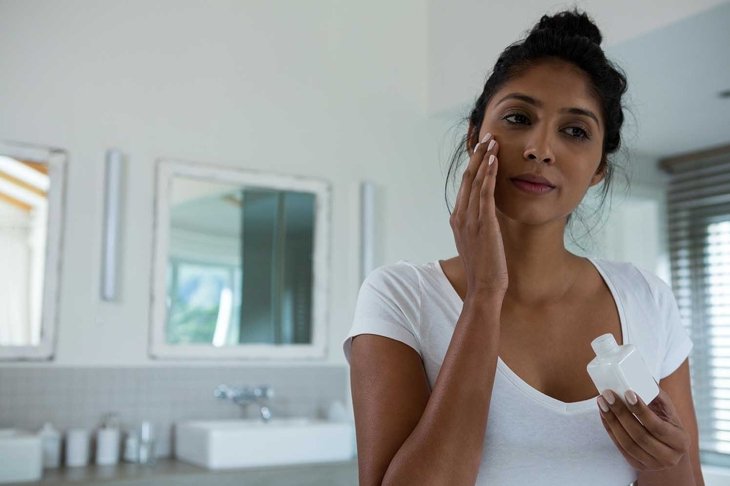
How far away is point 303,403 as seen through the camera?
3.55m

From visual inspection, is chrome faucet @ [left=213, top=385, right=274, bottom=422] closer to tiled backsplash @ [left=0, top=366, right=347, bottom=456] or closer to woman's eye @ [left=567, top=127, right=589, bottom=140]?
tiled backsplash @ [left=0, top=366, right=347, bottom=456]

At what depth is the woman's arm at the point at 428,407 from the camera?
3.08 feet

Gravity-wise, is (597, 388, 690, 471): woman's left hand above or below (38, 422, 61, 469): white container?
above

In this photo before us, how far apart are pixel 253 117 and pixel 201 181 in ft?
1.26

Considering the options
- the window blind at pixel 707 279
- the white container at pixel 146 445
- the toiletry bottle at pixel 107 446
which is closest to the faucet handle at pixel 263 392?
the white container at pixel 146 445

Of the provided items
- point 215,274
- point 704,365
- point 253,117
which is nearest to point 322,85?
point 253,117

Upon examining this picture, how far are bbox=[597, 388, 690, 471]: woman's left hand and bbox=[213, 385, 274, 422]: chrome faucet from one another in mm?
2512

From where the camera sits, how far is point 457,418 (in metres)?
0.95

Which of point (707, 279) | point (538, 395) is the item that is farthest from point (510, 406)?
point (707, 279)

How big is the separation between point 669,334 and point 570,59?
420mm

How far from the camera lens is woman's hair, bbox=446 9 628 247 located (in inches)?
45.6

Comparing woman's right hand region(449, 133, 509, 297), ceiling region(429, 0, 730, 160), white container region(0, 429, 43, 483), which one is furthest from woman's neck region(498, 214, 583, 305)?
white container region(0, 429, 43, 483)

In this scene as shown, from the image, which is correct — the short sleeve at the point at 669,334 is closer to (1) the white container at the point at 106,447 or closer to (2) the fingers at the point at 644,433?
(2) the fingers at the point at 644,433

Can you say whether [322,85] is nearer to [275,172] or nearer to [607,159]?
[275,172]
